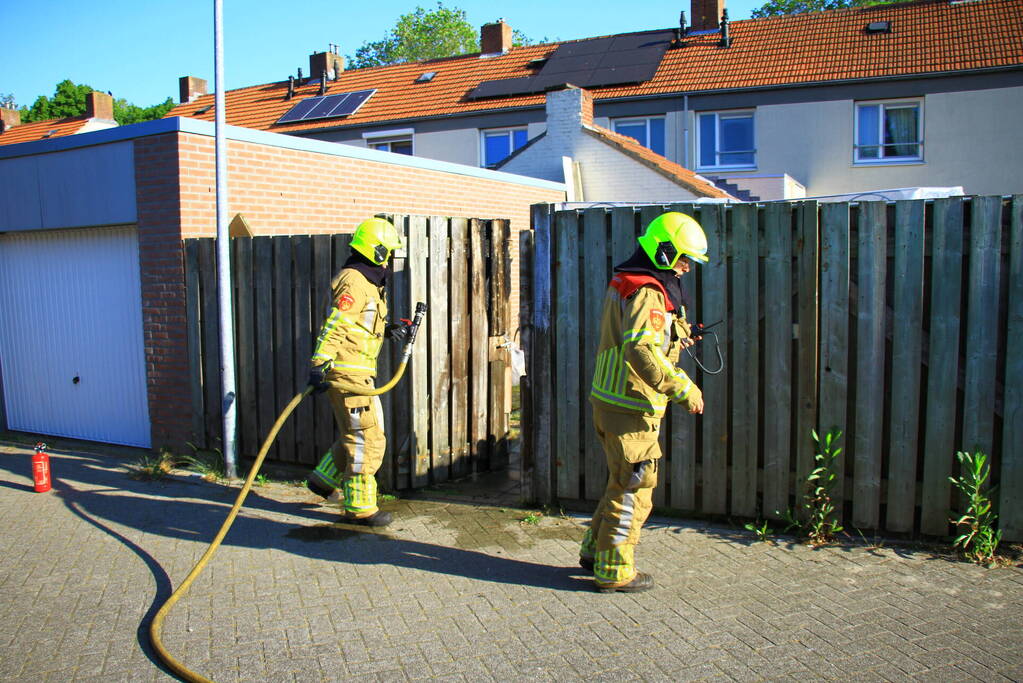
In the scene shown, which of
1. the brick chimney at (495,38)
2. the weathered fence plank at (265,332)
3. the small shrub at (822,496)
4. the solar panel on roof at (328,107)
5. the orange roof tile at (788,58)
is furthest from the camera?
the brick chimney at (495,38)

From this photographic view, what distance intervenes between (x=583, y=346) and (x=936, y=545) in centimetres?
252

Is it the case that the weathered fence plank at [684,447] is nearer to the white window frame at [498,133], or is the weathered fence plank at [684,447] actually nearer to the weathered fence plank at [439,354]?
the weathered fence plank at [439,354]

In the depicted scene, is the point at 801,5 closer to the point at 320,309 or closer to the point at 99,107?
the point at 99,107

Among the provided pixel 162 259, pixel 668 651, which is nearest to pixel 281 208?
pixel 162 259

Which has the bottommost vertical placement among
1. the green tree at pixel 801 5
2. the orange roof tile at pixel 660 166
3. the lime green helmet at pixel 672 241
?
the lime green helmet at pixel 672 241

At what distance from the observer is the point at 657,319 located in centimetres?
418

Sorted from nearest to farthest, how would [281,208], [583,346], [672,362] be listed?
[672,362] < [583,346] < [281,208]

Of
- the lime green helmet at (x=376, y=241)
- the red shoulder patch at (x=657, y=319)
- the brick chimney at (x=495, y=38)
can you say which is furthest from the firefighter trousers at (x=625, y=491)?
the brick chimney at (x=495, y=38)

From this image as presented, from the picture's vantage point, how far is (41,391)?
873cm

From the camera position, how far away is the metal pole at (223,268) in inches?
268

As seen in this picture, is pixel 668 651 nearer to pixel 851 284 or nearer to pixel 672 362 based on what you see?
pixel 672 362

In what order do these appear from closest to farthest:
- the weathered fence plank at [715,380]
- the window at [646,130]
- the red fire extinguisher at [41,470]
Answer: the weathered fence plank at [715,380]
the red fire extinguisher at [41,470]
the window at [646,130]

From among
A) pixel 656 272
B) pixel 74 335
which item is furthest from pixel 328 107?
pixel 656 272

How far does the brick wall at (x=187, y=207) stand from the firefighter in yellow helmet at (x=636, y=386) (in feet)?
15.1
